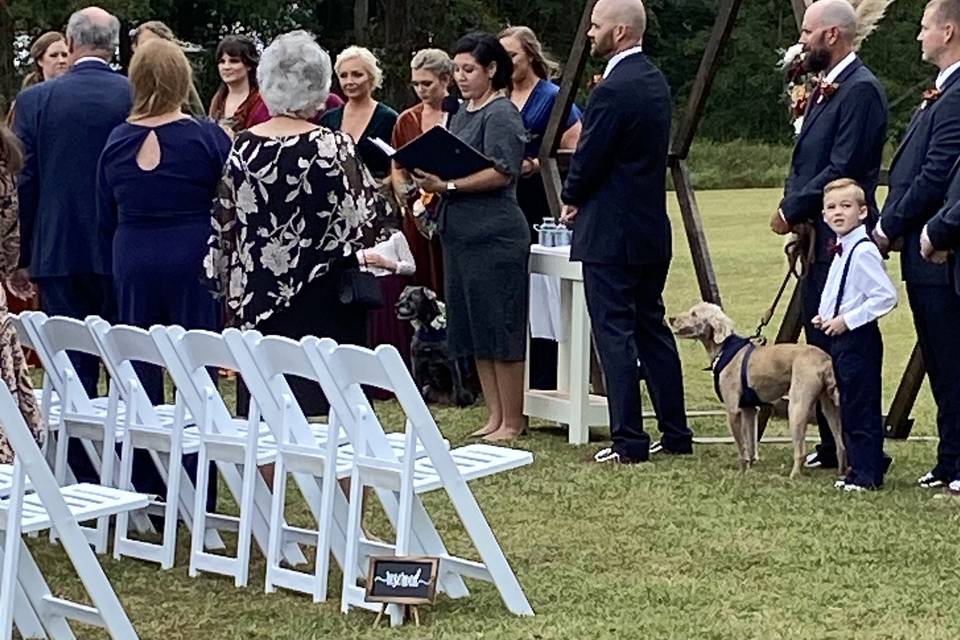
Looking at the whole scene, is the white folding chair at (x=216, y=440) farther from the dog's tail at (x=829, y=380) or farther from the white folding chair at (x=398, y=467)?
the dog's tail at (x=829, y=380)

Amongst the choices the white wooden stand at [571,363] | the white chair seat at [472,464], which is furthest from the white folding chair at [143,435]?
the white wooden stand at [571,363]

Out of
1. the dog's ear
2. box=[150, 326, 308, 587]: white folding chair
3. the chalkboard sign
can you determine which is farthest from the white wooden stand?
the chalkboard sign

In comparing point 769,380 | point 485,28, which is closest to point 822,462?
point 769,380

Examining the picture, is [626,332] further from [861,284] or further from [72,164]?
[72,164]

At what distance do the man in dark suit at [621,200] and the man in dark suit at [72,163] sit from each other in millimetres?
1878

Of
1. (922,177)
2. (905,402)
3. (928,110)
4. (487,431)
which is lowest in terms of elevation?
(487,431)

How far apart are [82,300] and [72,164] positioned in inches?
21.5

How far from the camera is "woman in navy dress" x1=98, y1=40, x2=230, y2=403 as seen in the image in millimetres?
5918

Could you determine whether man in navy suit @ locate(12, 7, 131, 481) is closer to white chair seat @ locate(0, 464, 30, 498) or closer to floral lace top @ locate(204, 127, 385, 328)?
floral lace top @ locate(204, 127, 385, 328)

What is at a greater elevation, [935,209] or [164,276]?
[935,209]

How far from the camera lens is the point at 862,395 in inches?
257

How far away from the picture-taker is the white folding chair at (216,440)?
16.8 ft

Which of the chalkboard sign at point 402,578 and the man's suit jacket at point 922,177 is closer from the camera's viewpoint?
the chalkboard sign at point 402,578

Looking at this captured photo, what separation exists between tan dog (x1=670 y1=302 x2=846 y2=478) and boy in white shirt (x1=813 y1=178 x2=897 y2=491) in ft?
0.47
